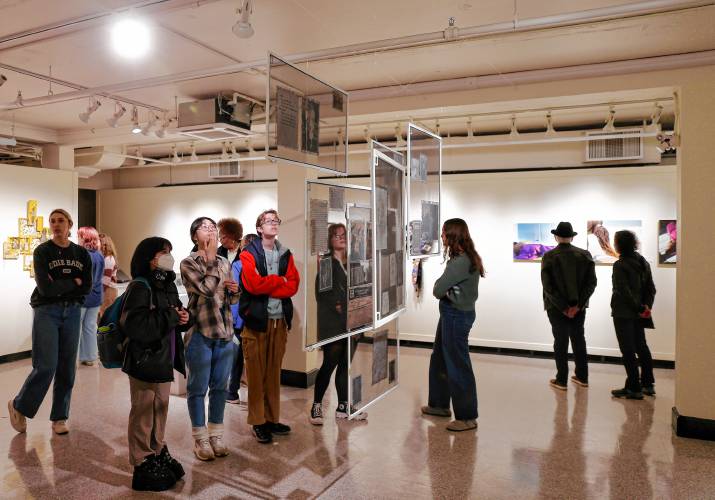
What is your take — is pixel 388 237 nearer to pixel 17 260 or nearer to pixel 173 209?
pixel 17 260

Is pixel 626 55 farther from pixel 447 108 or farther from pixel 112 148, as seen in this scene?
pixel 112 148

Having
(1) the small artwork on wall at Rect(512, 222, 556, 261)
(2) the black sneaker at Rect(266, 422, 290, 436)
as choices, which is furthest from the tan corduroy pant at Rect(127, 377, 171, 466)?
(1) the small artwork on wall at Rect(512, 222, 556, 261)

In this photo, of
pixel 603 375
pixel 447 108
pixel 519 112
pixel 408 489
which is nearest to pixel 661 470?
pixel 408 489

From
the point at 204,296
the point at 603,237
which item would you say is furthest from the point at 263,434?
the point at 603,237

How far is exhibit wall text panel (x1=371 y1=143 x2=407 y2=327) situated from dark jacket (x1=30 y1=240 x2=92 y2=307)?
7.29 feet

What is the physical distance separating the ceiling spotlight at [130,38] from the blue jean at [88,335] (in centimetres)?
345

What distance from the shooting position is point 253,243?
4.02 metres

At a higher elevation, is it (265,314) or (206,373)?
(265,314)

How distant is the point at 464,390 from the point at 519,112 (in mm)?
3454

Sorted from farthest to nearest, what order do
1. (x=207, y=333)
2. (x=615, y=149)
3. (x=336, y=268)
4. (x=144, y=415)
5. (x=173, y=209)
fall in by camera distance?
(x=173, y=209) → (x=615, y=149) → (x=336, y=268) → (x=207, y=333) → (x=144, y=415)

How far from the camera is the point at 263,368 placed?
4043 millimetres

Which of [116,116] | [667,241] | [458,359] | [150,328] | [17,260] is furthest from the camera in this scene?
[17,260]

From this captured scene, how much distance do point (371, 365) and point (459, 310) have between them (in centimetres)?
84

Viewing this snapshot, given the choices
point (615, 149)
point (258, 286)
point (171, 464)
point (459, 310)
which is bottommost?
point (171, 464)
